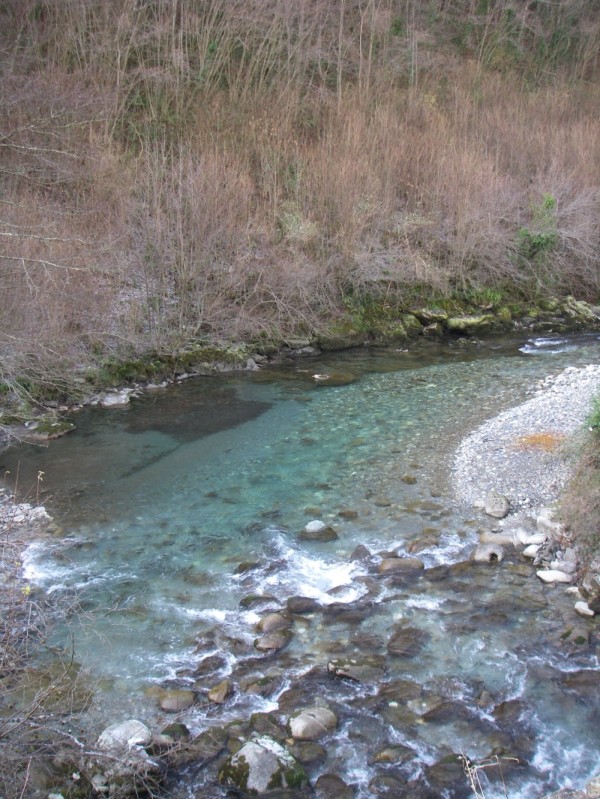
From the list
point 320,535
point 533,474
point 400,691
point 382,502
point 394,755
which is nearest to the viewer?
point 394,755

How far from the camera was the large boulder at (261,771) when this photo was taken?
4.57 metres

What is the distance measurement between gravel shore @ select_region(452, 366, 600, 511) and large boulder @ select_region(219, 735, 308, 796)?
4.29m

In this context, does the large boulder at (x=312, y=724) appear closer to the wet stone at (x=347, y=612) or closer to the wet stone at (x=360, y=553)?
the wet stone at (x=347, y=612)

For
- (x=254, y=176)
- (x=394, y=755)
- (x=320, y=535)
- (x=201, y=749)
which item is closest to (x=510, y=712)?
(x=394, y=755)

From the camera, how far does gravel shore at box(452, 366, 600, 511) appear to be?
842 cm

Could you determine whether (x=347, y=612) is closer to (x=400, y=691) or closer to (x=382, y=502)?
(x=400, y=691)

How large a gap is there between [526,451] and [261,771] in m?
5.91

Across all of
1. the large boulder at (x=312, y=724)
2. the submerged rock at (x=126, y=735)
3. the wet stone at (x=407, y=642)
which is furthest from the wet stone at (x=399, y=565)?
the submerged rock at (x=126, y=735)

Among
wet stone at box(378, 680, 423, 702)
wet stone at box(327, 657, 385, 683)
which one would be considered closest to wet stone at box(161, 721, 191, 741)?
wet stone at box(327, 657, 385, 683)

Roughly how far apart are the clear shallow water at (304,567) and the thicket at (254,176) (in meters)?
2.65

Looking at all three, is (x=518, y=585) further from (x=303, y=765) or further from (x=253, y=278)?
(x=253, y=278)

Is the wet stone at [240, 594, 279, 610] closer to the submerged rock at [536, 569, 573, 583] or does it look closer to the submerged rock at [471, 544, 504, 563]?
the submerged rock at [471, 544, 504, 563]

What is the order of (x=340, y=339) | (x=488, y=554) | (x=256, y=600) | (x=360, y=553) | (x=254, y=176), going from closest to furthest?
(x=256, y=600), (x=488, y=554), (x=360, y=553), (x=340, y=339), (x=254, y=176)

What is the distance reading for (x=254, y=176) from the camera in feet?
56.7
